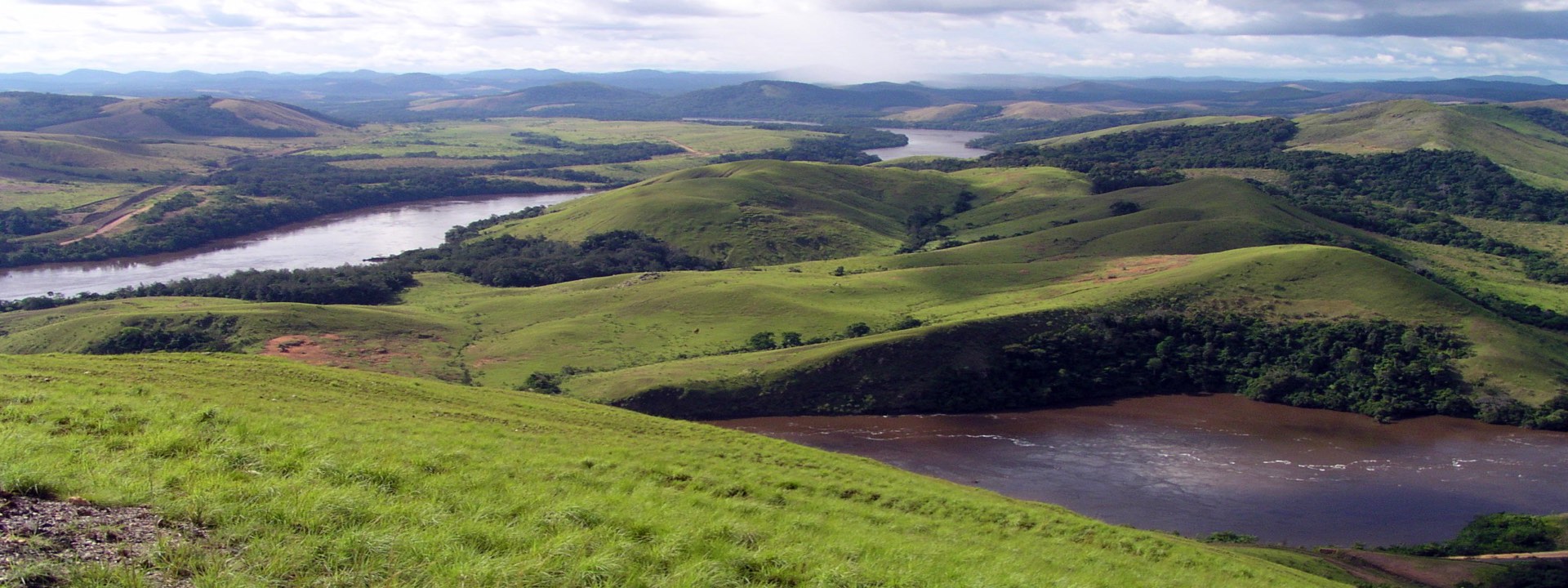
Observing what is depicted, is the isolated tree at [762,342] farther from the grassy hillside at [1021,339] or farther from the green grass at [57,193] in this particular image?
the green grass at [57,193]

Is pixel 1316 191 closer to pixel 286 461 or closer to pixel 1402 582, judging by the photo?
pixel 1402 582

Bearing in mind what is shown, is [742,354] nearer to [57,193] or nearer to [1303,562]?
[1303,562]

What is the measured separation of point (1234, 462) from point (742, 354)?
1403 inches

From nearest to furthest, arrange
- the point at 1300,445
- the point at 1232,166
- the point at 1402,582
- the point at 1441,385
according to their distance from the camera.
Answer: the point at 1402,582, the point at 1300,445, the point at 1441,385, the point at 1232,166

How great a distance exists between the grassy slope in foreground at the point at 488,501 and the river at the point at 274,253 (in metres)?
110

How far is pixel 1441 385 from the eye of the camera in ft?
229

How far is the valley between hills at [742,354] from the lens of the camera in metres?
14.4

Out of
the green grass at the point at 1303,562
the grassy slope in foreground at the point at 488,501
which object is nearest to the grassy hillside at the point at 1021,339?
the green grass at the point at 1303,562

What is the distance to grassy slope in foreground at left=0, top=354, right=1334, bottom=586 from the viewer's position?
12555 millimetres

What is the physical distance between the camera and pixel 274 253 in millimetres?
143500

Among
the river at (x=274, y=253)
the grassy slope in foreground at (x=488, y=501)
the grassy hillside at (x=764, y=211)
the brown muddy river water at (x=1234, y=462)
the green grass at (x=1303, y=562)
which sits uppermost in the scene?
the grassy slope in foreground at (x=488, y=501)

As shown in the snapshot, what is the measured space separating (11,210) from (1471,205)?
776ft

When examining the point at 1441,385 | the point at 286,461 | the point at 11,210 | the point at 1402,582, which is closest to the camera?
the point at 286,461

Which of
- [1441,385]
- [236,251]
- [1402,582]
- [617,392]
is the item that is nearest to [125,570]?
[1402,582]
